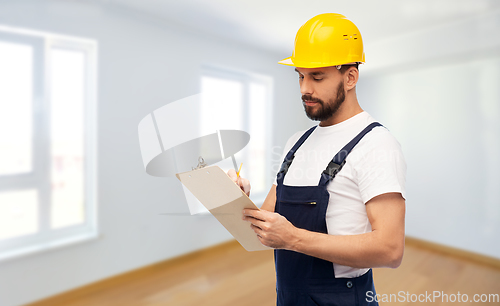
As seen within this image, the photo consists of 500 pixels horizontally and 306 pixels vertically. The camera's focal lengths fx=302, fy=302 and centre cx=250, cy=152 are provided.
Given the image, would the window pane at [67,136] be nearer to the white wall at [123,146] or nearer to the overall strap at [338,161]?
the white wall at [123,146]

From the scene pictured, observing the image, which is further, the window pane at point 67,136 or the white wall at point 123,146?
the window pane at point 67,136

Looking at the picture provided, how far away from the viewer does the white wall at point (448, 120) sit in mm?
3227

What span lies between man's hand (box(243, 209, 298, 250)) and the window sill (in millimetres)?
2287

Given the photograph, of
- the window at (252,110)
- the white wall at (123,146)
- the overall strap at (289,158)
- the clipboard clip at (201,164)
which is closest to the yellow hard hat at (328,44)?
the overall strap at (289,158)

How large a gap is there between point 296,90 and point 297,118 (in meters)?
0.42

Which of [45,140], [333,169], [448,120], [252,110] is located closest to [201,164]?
[333,169]

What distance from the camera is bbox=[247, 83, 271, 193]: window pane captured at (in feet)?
13.5

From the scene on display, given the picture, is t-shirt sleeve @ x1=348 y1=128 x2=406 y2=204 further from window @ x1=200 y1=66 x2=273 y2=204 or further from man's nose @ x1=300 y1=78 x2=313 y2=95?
window @ x1=200 y1=66 x2=273 y2=204

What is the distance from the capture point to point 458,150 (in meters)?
3.53

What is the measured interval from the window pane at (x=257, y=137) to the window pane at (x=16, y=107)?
2436 millimetres

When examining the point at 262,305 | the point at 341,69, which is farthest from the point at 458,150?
the point at 341,69

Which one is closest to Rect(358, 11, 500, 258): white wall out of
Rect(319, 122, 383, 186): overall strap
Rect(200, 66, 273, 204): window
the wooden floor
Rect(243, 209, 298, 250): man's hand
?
the wooden floor

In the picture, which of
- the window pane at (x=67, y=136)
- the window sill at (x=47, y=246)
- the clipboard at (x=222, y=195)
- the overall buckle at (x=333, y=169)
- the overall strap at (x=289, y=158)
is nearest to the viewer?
the clipboard at (x=222, y=195)

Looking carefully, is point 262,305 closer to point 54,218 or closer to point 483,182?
point 54,218
